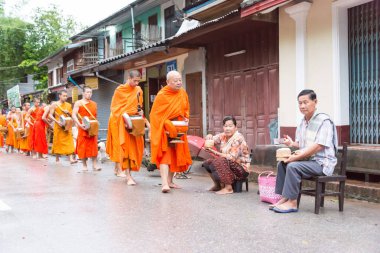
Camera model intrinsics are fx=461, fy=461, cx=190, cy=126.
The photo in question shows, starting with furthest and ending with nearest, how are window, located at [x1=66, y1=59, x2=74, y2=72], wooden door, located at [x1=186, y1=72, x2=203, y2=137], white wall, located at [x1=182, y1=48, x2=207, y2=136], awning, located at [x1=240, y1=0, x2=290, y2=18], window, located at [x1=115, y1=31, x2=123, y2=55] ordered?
window, located at [x1=66, y1=59, x2=74, y2=72] → window, located at [x1=115, y1=31, x2=123, y2=55] → wooden door, located at [x1=186, y1=72, x2=203, y2=137] → white wall, located at [x1=182, y1=48, x2=207, y2=136] → awning, located at [x1=240, y1=0, x2=290, y2=18]

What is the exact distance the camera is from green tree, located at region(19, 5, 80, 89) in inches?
1647

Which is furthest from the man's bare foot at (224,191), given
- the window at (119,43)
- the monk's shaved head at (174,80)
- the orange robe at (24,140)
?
the window at (119,43)

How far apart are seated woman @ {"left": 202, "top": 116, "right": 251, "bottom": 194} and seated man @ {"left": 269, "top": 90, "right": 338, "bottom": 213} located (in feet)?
4.18

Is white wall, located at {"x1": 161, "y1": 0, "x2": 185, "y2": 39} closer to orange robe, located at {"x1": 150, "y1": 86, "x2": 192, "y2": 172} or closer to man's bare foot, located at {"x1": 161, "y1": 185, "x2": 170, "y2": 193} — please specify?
orange robe, located at {"x1": 150, "y1": 86, "x2": 192, "y2": 172}

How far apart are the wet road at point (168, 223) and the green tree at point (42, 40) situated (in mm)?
36844

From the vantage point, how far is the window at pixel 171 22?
16.8m

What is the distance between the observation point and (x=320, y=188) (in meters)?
5.24

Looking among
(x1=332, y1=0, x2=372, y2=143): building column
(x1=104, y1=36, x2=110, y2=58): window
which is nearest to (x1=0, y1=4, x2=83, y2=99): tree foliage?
(x1=104, y1=36, x2=110, y2=58): window

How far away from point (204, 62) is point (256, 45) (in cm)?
251

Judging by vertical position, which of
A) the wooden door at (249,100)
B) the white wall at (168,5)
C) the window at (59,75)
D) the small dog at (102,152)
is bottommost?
the small dog at (102,152)

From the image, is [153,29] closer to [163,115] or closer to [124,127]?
[124,127]

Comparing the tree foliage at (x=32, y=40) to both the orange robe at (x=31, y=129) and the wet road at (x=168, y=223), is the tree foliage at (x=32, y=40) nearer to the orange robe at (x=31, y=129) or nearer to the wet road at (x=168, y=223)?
the orange robe at (x=31, y=129)

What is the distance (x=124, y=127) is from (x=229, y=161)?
2.26m

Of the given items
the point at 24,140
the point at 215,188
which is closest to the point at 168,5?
the point at 24,140
